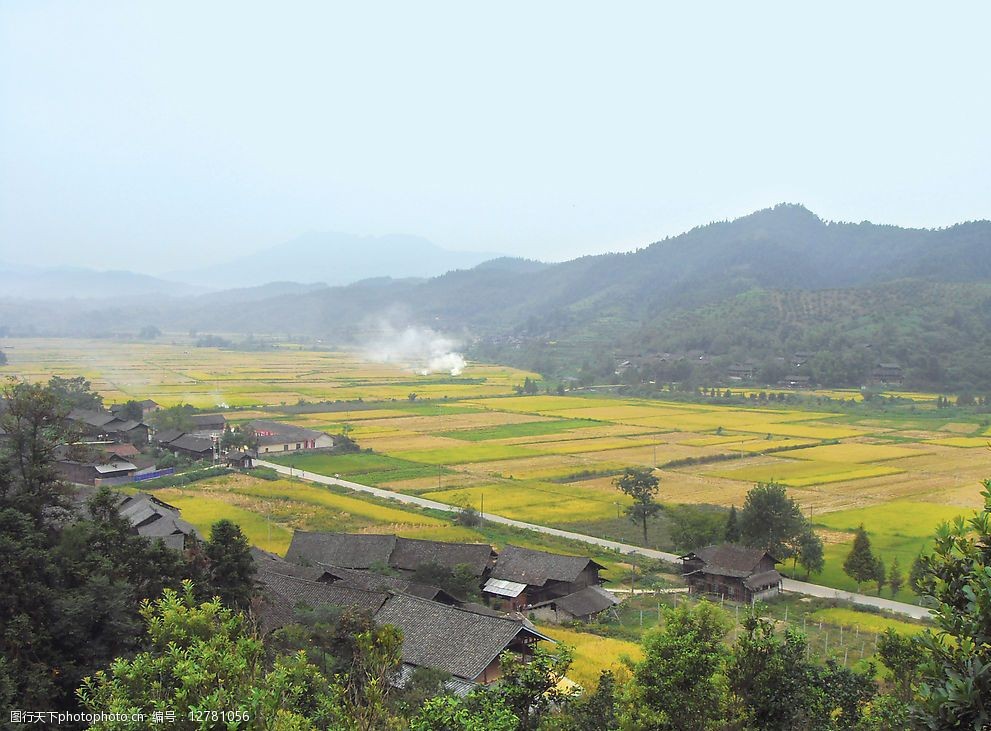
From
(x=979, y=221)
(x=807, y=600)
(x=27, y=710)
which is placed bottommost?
(x=807, y=600)

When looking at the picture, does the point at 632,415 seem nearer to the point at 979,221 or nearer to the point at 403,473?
the point at 403,473

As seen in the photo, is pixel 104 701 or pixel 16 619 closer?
pixel 104 701

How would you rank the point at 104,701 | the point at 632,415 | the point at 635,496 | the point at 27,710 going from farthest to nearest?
the point at 632,415, the point at 635,496, the point at 27,710, the point at 104,701

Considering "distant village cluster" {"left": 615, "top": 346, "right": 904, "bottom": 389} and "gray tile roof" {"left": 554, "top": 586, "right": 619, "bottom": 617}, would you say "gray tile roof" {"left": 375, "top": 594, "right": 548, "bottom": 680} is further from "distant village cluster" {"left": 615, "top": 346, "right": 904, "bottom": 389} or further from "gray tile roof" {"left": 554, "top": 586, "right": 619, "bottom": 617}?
"distant village cluster" {"left": 615, "top": 346, "right": 904, "bottom": 389}

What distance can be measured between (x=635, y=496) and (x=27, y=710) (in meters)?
22.4

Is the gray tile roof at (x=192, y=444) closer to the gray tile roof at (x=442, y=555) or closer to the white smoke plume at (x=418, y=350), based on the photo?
the gray tile roof at (x=442, y=555)

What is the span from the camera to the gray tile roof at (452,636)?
50.3ft

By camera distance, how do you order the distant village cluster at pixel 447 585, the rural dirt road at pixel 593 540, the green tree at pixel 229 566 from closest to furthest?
the green tree at pixel 229 566 < the distant village cluster at pixel 447 585 < the rural dirt road at pixel 593 540

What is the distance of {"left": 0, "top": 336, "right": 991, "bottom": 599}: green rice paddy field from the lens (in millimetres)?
31375

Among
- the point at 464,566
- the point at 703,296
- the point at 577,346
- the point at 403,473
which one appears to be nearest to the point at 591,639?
the point at 464,566

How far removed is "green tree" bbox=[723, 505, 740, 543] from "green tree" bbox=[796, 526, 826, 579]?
195 centimetres

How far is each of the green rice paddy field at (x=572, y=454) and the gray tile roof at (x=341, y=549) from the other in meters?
2.64

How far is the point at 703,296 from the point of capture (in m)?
141

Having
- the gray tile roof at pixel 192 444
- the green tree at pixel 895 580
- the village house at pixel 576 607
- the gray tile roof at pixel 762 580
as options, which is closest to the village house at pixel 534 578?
the village house at pixel 576 607
